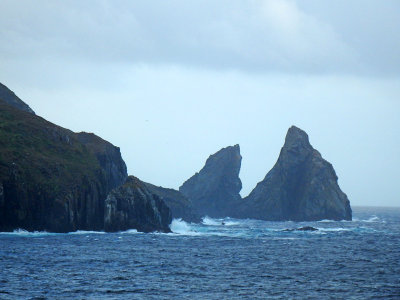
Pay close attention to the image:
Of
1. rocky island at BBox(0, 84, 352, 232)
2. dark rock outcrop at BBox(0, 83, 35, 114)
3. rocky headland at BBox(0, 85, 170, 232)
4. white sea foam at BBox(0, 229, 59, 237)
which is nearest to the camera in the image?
white sea foam at BBox(0, 229, 59, 237)

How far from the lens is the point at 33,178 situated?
126 metres

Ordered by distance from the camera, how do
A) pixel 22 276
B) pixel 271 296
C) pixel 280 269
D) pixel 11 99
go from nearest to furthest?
pixel 271 296 → pixel 22 276 → pixel 280 269 → pixel 11 99

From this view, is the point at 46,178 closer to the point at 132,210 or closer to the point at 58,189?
the point at 58,189

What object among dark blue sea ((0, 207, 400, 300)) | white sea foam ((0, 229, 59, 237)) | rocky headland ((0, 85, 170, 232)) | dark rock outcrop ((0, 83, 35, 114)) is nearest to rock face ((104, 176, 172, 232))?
rocky headland ((0, 85, 170, 232))

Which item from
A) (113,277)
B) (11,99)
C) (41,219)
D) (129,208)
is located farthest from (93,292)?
(11,99)

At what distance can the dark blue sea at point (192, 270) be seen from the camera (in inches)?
2051

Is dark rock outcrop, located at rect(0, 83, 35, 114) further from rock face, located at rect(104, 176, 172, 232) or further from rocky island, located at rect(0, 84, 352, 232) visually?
rock face, located at rect(104, 176, 172, 232)

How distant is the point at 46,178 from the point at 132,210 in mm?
20731

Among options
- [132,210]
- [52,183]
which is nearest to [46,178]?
[52,183]

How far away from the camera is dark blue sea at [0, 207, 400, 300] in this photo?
5209 cm

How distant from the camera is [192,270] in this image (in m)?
68.2

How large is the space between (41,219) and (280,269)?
67.7 meters

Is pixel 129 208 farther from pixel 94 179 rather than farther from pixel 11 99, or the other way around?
pixel 11 99

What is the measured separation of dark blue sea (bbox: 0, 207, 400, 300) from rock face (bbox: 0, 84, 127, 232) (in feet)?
44.7
